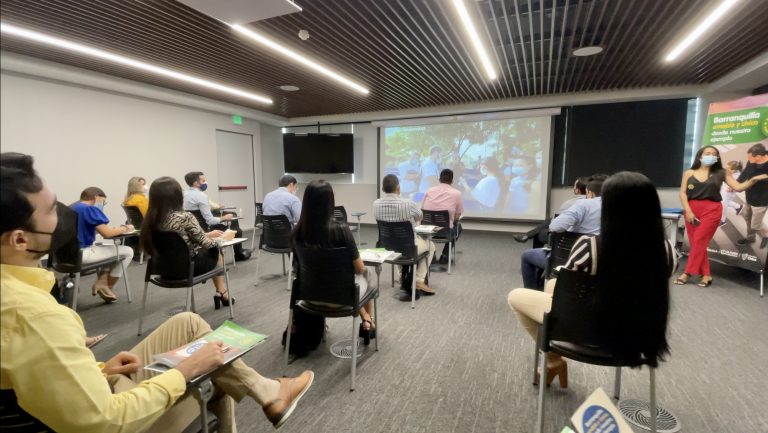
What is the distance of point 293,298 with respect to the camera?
2168 millimetres

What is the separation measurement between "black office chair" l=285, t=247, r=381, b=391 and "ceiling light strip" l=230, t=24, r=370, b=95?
249 cm

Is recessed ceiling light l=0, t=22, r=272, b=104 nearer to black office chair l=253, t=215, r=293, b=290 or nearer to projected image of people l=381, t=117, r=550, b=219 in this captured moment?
black office chair l=253, t=215, r=293, b=290

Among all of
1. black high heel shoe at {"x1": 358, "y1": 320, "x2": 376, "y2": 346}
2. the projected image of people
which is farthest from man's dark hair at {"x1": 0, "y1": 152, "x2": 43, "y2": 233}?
the projected image of people

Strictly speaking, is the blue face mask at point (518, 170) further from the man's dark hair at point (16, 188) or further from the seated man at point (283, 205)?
the man's dark hair at point (16, 188)

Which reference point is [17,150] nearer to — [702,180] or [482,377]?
[482,377]

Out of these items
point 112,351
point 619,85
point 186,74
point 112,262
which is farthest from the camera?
point 619,85

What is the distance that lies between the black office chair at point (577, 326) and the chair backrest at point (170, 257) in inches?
94.5

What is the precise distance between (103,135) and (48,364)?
12.4ft

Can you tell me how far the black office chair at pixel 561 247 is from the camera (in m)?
2.62

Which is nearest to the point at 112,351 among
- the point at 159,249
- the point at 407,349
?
the point at 159,249

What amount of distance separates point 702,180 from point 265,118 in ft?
25.3

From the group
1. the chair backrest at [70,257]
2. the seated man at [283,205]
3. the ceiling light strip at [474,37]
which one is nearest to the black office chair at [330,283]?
the seated man at [283,205]

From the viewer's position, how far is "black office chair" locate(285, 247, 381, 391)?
6.55 feet

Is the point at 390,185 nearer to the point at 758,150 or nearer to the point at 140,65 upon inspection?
the point at 140,65
